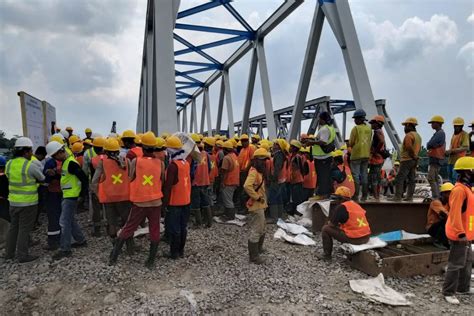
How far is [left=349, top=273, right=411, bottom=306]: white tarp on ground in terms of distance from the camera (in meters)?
3.85

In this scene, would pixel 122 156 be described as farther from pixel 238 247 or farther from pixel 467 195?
pixel 467 195

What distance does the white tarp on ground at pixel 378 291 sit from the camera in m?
3.85

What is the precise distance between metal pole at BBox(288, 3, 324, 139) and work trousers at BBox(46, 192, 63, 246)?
964cm

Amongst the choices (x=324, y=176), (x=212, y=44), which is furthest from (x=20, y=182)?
(x=212, y=44)

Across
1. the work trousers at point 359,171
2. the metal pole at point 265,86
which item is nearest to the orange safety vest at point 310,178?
the work trousers at point 359,171

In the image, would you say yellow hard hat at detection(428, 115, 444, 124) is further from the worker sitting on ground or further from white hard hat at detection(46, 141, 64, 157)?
white hard hat at detection(46, 141, 64, 157)

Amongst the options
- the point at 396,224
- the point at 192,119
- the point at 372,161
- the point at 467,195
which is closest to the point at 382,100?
the point at 372,161

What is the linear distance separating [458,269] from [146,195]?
13.9ft

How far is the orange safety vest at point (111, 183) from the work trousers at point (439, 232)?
5387 millimetres

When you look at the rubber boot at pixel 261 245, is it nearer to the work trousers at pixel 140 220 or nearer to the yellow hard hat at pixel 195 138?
the work trousers at pixel 140 220

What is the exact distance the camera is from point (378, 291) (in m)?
4.08

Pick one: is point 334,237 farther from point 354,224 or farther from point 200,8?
point 200,8

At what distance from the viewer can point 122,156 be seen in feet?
17.9

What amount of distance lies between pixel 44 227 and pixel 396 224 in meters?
7.22
